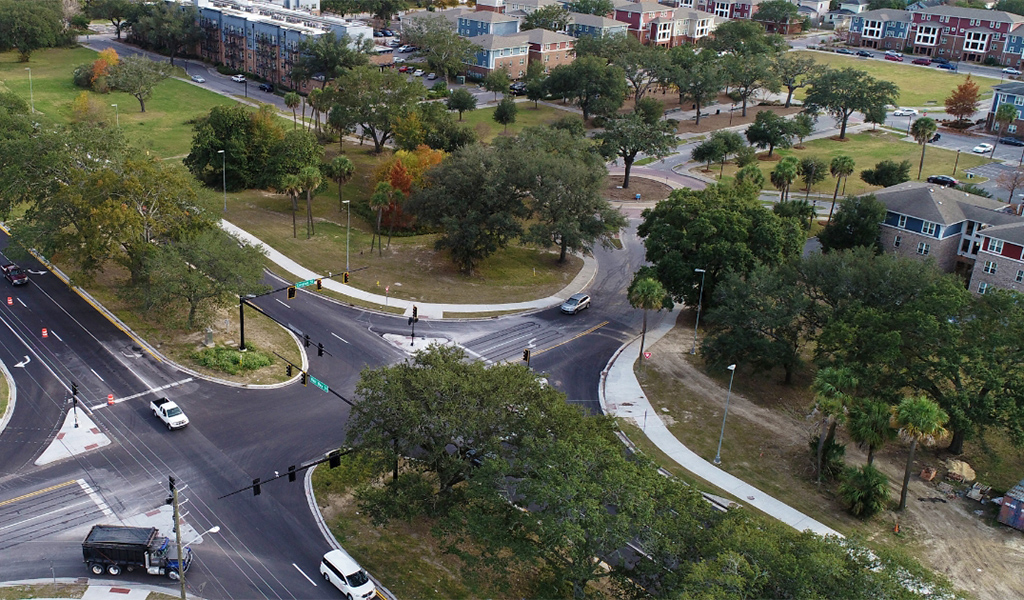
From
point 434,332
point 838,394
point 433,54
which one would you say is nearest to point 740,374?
point 838,394

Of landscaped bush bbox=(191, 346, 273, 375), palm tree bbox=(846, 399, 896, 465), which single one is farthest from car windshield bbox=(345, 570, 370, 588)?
palm tree bbox=(846, 399, 896, 465)

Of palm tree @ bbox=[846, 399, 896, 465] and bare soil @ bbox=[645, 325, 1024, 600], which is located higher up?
palm tree @ bbox=[846, 399, 896, 465]

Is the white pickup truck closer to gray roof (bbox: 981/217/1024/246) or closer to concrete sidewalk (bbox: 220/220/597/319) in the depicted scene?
concrete sidewalk (bbox: 220/220/597/319)

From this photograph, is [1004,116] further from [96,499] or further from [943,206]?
[96,499]

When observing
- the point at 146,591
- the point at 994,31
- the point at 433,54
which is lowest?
the point at 146,591

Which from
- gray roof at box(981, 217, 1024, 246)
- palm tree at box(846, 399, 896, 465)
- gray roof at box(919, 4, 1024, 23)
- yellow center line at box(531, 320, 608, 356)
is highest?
gray roof at box(919, 4, 1024, 23)

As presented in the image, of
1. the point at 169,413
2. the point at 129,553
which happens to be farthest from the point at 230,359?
the point at 129,553

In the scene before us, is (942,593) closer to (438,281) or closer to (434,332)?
(434,332)
